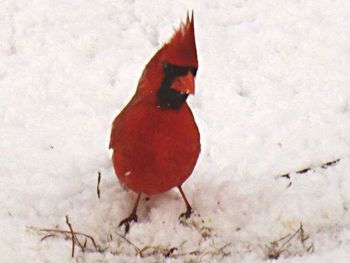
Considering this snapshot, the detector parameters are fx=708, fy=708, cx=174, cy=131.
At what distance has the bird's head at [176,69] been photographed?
7.40 ft

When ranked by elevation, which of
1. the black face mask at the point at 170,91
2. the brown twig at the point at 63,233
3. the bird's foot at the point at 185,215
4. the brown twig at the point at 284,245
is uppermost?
the black face mask at the point at 170,91

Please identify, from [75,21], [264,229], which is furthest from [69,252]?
[75,21]

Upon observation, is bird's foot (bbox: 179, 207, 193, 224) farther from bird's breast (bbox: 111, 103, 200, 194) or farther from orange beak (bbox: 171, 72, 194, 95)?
orange beak (bbox: 171, 72, 194, 95)

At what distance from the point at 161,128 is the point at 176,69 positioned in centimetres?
22

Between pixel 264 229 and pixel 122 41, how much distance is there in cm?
134

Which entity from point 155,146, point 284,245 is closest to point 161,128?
A: point 155,146

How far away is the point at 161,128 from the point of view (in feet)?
Result: 7.87

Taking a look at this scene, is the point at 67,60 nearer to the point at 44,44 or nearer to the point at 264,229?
the point at 44,44

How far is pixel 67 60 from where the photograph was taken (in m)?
3.40

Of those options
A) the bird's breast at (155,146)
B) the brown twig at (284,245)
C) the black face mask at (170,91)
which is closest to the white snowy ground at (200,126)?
the brown twig at (284,245)

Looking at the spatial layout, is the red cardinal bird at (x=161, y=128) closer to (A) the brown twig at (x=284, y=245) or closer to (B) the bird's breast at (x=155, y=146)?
Answer: (B) the bird's breast at (x=155, y=146)

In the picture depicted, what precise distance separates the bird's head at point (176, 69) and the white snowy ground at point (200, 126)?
1.80 feet

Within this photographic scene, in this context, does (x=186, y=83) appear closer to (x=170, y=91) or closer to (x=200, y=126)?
(x=170, y=91)

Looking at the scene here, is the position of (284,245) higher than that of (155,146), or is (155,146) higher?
(155,146)
